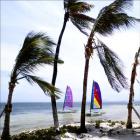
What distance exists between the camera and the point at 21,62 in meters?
15.4

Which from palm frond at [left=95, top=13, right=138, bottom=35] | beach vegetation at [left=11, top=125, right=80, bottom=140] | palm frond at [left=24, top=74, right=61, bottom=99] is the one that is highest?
palm frond at [left=95, top=13, right=138, bottom=35]

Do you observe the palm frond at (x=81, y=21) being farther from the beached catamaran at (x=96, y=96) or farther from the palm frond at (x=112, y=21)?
the beached catamaran at (x=96, y=96)

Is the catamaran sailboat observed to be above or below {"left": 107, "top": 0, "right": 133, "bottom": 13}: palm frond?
below

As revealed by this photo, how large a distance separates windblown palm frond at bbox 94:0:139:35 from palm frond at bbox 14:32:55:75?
152 inches

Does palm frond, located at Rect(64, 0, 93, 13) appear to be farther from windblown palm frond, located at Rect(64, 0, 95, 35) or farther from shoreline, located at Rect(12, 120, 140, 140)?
shoreline, located at Rect(12, 120, 140, 140)

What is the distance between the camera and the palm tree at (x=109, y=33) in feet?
57.8

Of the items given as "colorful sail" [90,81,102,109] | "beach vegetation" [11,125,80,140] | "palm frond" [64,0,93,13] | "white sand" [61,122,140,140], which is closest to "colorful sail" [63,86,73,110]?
"colorful sail" [90,81,102,109]

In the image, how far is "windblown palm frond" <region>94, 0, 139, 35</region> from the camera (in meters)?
18.0

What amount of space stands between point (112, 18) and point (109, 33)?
0.85 metres

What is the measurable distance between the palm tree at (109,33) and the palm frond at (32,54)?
301 centimetres

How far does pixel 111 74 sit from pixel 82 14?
148 inches

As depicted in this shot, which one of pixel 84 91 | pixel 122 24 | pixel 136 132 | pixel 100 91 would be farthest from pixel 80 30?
pixel 100 91

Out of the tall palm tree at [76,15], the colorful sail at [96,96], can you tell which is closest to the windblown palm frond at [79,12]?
the tall palm tree at [76,15]

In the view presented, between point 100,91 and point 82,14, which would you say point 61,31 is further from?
point 100,91
